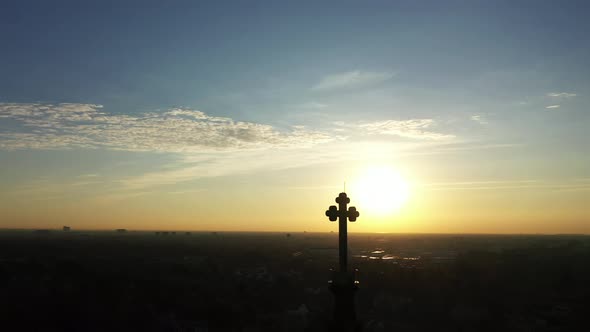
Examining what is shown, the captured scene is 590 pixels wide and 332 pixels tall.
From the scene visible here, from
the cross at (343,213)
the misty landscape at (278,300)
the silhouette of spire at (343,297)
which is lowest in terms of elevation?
the misty landscape at (278,300)

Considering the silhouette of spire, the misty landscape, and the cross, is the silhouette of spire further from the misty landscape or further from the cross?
the misty landscape

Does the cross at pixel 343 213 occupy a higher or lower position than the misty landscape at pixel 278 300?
higher

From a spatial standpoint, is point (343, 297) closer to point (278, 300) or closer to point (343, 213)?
point (343, 213)

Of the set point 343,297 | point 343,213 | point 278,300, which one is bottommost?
point 278,300

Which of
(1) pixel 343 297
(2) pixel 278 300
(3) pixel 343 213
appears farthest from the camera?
(2) pixel 278 300

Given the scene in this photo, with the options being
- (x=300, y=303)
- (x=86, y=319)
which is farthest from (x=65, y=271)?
(x=300, y=303)

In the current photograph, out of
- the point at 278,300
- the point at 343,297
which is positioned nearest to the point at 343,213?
the point at 343,297

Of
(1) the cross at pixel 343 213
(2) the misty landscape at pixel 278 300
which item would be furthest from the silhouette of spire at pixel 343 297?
(2) the misty landscape at pixel 278 300

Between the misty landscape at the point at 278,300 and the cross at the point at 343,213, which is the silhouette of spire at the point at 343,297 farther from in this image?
the misty landscape at the point at 278,300

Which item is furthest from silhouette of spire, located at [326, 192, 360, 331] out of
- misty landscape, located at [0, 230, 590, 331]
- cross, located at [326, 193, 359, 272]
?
misty landscape, located at [0, 230, 590, 331]

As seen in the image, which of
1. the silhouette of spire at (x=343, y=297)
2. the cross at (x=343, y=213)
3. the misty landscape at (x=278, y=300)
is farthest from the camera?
the misty landscape at (x=278, y=300)

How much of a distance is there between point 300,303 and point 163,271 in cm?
1909

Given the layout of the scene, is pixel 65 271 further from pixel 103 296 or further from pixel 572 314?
pixel 572 314

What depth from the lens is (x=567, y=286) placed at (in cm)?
4850
